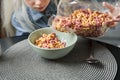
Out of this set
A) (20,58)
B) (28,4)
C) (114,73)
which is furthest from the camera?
(28,4)

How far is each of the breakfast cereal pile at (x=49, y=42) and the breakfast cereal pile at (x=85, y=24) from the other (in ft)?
0.15

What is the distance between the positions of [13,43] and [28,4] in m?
0.33

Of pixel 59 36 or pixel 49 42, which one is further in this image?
pixel 59 36

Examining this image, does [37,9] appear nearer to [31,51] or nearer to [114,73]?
[31,51]

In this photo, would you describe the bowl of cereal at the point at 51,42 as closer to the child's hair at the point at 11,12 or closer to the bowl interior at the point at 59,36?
the bowl interior at the point at 59,36

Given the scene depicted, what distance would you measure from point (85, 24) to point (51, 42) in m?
0.16

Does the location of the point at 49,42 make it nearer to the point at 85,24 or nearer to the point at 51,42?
the point at 51,42

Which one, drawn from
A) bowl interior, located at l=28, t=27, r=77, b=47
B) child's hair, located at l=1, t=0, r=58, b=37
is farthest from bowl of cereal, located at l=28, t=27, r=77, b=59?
child's hair, located at l=1, t=0, r=58, b=37

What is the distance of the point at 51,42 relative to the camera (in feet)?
3.05

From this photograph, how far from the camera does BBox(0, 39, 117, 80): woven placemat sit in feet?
2.70

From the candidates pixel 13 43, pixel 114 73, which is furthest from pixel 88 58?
pixel 13 43

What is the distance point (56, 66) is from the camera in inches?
34.5

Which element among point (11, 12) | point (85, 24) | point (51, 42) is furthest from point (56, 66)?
point (11, 12)

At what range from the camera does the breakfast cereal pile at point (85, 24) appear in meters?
0.95
